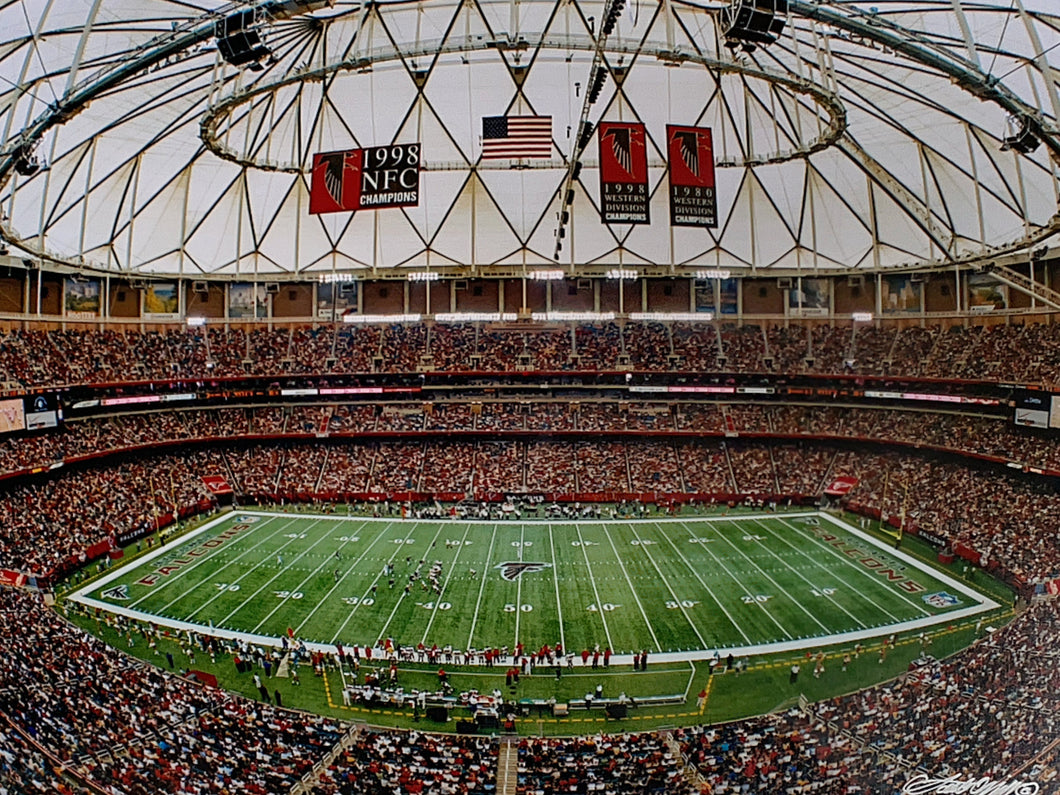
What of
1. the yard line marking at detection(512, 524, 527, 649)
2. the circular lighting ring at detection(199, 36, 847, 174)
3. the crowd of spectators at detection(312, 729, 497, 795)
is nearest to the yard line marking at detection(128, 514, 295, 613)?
the yard line marking at detection(512, 524, 527, 649)

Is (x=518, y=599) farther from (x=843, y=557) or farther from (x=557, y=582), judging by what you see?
(x=843, y=557)

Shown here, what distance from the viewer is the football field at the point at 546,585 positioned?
27.0m

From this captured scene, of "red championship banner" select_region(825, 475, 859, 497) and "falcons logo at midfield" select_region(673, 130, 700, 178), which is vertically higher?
"falcons logo at midfield" select_region(673, 130, 700, 178)

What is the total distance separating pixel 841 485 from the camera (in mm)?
44875

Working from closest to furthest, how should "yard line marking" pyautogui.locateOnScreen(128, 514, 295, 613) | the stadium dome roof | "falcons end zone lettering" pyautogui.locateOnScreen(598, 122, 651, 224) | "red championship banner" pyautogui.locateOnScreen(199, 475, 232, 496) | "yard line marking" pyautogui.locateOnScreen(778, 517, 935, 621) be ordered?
"falcons end zone lettering" pyautogui.locateOnScreen(598, 122, 651, 224)
"yard line marking" pyautogui.locateOnScreen(778, 517, 935, 621)
"yard line marking" pyautogui.locateOnScreen(128, 514, 295, 613)
the stadium dome roof
"red championship banner" pyautogui.locateOnScreen(199, 475, 232, 496)

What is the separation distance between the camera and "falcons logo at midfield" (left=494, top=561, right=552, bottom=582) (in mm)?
32688

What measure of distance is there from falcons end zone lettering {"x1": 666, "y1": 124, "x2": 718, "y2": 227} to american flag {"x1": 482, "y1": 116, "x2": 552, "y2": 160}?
6.43 m

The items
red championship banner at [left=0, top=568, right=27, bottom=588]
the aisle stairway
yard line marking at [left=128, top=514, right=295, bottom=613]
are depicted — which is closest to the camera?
the aisle stairway

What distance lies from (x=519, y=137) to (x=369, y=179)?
791 cm

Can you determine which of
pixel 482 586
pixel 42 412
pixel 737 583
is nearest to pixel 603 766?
pixel 482 586

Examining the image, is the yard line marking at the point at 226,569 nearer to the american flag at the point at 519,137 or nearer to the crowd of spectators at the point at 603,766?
the crowd of spectators at the point at 603,766

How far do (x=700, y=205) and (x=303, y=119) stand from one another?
3264cm

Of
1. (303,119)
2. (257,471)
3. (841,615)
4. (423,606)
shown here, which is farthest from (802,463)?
(303,119)

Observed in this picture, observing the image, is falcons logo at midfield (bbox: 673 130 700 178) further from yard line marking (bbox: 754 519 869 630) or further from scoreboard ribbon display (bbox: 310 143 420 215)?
yard line marking (bbox: 754 519 869 630)
